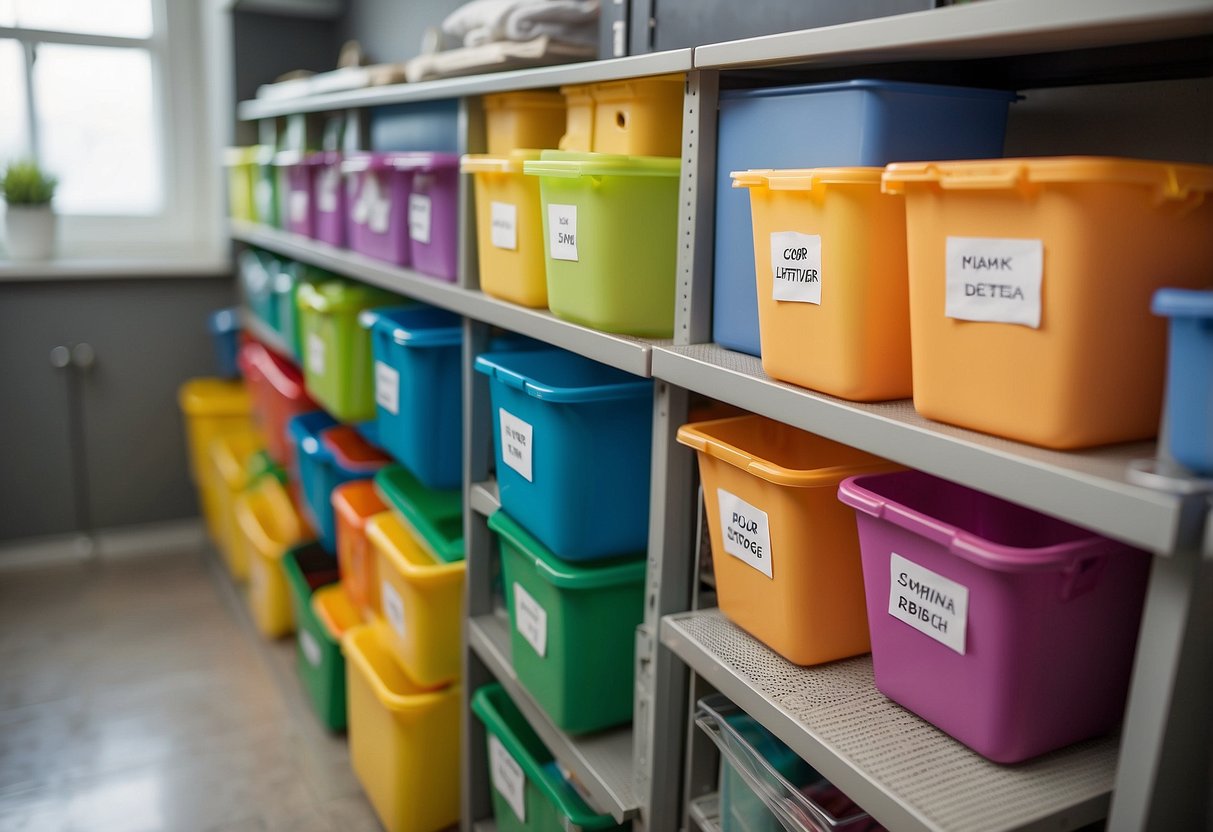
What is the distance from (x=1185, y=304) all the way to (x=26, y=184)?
3.96m

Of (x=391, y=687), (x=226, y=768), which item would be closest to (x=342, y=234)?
(x=391, y=687)

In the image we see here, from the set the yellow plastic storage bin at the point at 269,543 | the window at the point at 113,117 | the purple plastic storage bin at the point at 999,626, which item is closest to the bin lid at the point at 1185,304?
the purple plastic storage bin at the point at 999,626

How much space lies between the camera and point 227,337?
3812 mm

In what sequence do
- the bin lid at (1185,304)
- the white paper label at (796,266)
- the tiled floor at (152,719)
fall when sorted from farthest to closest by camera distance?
the tiled floor at (152,719) < the white paper label at (796,266) < the bin lid at (1185,304)

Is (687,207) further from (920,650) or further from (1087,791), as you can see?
(1087,791)

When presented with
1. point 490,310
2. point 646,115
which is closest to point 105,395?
point 490,310

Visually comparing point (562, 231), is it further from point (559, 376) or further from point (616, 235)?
point (559, 376)

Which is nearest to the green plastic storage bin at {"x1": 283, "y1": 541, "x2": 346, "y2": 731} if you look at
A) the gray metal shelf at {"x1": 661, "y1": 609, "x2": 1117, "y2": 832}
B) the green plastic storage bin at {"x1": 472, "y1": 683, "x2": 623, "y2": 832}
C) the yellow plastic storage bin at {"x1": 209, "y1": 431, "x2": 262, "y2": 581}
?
the yellow plastic storage bin at {"x1": 209, "y1": 431, "x2": 262, "y2": 581}

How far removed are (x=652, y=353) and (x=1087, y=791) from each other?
0.73 m

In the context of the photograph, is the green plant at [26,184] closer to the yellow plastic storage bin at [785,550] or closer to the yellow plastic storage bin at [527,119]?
the yellow plastic storage bin at [527,119]

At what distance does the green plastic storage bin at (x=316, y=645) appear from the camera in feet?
8.70

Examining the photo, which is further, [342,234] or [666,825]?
[342,234]

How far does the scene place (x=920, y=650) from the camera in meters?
1.11

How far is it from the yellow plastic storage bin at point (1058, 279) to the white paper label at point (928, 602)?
18 cm
